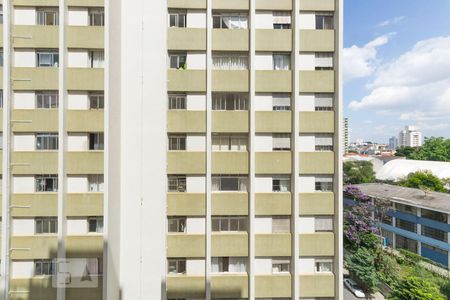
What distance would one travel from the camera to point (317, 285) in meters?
8.81

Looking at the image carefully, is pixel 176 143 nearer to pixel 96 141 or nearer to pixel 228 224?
pixel 96 141

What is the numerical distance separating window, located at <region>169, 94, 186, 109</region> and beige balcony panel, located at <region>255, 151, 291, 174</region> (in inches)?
138

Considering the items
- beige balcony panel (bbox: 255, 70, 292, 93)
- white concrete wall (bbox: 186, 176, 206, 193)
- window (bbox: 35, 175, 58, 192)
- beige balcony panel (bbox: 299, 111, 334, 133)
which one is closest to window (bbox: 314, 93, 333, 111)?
beige balcony panel (bbox: 299, 111, 334, 133)

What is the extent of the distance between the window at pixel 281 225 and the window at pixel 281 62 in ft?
19.6

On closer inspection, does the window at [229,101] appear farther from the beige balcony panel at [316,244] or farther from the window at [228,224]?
the beige balcony panel at [316,244]

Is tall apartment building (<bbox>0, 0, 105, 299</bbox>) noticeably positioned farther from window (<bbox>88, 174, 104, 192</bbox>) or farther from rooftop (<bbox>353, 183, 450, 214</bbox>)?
rooftop (<bbox>353, 183, 450, 214</bbox>)

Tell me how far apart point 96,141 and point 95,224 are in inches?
123

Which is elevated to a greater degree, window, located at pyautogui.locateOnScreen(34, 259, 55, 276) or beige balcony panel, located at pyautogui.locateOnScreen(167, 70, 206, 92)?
beige balcony panel, located at pyautogui.locateOnScreen(167, 70, 206, 92)

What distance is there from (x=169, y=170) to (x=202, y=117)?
2.40 metres

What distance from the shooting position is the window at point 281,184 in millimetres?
9039

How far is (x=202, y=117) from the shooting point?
8.86 m

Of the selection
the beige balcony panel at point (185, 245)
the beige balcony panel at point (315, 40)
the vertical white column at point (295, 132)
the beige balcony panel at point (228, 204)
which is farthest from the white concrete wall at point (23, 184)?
the beige balcony panel at point (315, 40)

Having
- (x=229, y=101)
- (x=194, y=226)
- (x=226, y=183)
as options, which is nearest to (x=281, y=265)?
(x=194, y=226)

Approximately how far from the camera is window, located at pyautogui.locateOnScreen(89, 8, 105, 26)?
28.6 feet
